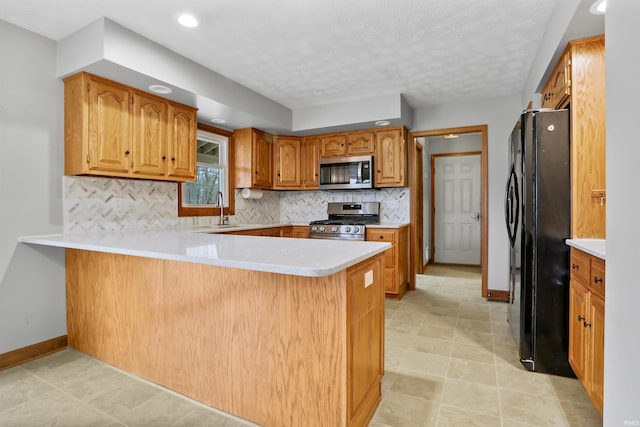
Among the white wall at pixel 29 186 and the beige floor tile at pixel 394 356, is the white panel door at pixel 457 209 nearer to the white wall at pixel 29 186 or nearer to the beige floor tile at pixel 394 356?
the beige floor tile at pixel 394 356

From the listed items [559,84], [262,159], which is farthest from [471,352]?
[262,159]

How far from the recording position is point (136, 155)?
288 centimetres

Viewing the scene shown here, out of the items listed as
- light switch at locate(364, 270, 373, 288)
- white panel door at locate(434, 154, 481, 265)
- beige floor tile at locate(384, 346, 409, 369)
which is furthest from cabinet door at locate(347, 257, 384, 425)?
white panel door at locate(434, 154, 481, 265)

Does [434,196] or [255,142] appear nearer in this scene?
[255,142]

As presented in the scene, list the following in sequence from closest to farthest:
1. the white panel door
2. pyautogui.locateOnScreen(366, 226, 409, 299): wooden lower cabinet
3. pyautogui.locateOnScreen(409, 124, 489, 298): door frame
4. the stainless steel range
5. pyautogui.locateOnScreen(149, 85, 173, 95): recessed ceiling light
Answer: pyautogui.locateOnScreen(149, 85, 173, 95): recessed ceiling light → pyautogui.locateOnScreen(366, 226, 409, 299): wooden lower cabinet → pyautogui.locateOnScreen(409, 124, 489, 298): door frame → the stainless steel range → the white panel door

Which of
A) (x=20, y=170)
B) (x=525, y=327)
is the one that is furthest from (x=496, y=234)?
(x=20, y=170)

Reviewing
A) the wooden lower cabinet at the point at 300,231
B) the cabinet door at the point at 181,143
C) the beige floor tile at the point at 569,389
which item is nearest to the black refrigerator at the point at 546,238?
the beige floor tile at the point at 569,389

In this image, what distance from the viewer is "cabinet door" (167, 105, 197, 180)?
10.4 ft

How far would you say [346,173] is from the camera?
14.8 feet

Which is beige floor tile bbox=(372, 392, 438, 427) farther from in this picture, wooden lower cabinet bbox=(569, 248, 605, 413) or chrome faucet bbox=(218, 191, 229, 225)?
chrome faucet bbox=(218, 191, 229, 225)

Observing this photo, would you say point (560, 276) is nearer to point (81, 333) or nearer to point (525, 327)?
point (525, 327)

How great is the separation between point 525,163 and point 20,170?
3.64 metres

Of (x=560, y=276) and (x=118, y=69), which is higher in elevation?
(x=118, y=69)

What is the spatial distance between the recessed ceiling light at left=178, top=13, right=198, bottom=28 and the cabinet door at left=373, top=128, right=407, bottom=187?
2.61 m
